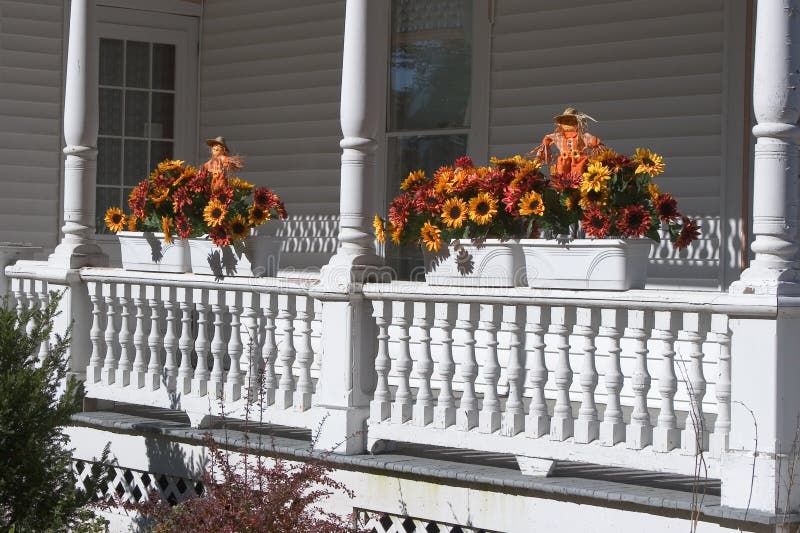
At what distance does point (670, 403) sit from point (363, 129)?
211cm

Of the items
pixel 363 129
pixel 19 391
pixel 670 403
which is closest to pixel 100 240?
pixel 19 391

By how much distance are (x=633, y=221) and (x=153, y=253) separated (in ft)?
10.4

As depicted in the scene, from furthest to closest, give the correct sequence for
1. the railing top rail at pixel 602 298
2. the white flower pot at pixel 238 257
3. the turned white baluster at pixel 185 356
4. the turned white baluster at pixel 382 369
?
the turned white baluster at pixel 185 356 → the white flower pot at pixel 238 257 → the turned white baluster at pixel 382 369 → the railing top rail at pixel 602 298

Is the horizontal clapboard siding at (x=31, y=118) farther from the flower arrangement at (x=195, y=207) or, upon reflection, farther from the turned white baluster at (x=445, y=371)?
the turned white baluster at (x=445, y=371)

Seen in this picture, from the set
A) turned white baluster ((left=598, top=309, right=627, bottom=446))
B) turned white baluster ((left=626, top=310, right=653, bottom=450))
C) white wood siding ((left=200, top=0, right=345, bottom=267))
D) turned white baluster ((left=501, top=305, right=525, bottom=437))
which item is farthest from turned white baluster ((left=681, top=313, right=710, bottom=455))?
white wood siding ((left=200, top=0, right=345, bottom=267))

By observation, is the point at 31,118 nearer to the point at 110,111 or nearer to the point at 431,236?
the point at 110,111

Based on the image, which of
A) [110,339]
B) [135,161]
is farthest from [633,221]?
[135,161]

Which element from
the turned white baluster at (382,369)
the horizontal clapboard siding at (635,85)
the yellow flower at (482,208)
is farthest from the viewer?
the horizontal clapboard siding at (635,85)

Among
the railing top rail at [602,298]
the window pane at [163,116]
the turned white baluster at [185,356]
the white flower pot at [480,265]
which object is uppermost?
the window pane at [163,116]

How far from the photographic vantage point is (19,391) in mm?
6148

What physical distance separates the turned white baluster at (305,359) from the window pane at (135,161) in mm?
4452

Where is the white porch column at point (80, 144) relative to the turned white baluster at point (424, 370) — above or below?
above

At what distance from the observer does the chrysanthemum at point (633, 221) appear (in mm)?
5297

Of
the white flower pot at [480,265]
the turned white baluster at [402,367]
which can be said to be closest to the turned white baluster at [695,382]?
the white flower pot at [480,265]
